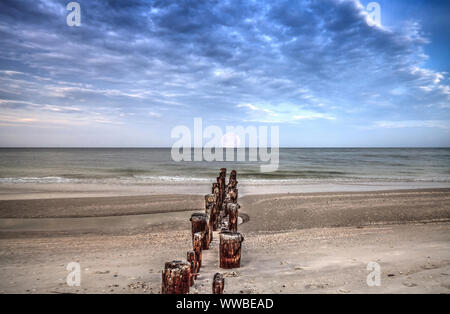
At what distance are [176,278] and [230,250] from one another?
1.72m

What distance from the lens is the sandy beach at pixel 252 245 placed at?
439 cm

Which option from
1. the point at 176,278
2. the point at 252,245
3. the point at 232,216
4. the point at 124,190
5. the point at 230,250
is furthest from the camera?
the point at 124,190

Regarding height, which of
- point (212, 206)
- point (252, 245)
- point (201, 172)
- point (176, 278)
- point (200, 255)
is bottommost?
point (201, 172)

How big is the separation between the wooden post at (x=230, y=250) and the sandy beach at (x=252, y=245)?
16 cm

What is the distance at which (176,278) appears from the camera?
3322 mm

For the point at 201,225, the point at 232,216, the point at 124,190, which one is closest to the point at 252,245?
the point at 232,216

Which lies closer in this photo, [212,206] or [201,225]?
[201,225]

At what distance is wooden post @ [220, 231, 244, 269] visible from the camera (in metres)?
4.86

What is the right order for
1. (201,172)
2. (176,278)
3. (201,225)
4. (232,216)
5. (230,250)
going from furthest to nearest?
(201,172)
(232,216)
(201,225)
(230,250)
(176,278)

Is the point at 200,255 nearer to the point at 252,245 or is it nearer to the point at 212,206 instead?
the point at 252,245

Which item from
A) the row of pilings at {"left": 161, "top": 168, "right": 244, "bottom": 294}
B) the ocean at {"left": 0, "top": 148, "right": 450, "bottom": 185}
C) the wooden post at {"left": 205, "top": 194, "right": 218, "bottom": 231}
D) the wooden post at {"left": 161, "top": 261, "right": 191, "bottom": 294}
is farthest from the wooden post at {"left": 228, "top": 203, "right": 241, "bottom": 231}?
the ocean at {"left": 0, "top": 148, "right": 450, "bottom": 185}

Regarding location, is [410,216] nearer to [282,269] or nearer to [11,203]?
[282,269]

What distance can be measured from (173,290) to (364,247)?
16.8 ft

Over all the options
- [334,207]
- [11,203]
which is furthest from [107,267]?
[11,203]
